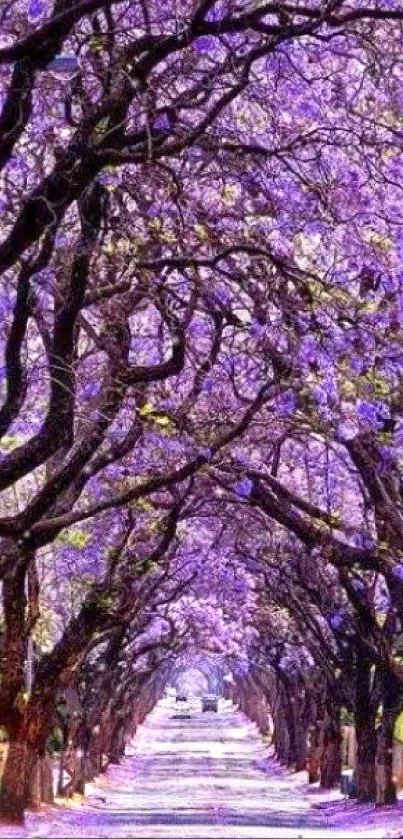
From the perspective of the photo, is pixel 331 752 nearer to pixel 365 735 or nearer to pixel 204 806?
pixel 365 735

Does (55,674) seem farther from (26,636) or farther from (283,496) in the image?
(283,496)

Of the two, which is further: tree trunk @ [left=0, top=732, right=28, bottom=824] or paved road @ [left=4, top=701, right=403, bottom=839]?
tree trunk @ [left=0, top=732, right=28, bottom=824]

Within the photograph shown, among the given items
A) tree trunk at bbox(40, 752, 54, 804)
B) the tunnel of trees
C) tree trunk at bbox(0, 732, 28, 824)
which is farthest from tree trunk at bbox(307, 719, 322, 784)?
the tunnel of trees

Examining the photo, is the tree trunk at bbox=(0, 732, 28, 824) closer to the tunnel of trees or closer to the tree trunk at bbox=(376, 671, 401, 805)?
the tunnel of trees

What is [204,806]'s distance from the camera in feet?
103

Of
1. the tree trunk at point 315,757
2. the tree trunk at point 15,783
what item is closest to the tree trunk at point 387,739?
the tree trunk at point 15,783

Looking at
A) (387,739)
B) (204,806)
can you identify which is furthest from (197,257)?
(204,806)

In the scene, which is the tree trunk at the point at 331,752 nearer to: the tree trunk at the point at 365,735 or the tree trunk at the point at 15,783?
the tree trunk at the point at 365,735

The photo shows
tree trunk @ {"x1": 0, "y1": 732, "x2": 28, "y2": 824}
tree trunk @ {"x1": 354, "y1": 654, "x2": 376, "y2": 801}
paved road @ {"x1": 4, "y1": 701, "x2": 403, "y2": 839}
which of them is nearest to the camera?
paved road @ {"x1": 4, "y1": 701, "x2": 403, "y2": 839}

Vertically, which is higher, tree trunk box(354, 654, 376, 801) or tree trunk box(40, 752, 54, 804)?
tree trunk box(354, 654, 376, 801)

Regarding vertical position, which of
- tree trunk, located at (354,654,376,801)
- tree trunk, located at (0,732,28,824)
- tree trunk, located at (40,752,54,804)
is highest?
tree trunk, located at (354,654,376,801)

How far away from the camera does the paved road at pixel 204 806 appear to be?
2469 centimetres

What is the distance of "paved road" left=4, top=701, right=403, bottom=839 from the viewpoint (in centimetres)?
2469

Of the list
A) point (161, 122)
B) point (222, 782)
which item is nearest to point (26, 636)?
point (161, 122)
